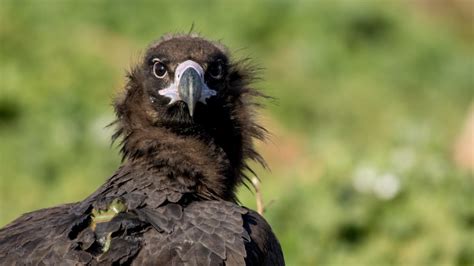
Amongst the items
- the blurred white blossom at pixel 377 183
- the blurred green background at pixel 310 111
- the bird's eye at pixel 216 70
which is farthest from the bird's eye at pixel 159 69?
the blurred white blossom at pixel 377 183

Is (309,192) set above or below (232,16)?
below

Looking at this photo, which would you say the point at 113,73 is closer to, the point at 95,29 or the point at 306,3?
the point at 95,29

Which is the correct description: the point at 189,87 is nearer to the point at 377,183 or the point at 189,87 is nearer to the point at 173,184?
the point at 173,184

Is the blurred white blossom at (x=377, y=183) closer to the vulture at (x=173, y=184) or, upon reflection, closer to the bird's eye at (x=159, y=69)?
the vulture at (x=173, y=184)

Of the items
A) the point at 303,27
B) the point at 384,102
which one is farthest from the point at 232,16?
the point at 384,102

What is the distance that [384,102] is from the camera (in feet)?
59.8

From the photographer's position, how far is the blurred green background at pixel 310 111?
10.3m

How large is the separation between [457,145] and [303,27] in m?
4.83

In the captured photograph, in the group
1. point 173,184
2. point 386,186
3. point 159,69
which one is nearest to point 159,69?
point 159,69

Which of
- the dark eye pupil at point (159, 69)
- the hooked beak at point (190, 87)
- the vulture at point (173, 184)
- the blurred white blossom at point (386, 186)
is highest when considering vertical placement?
the dark eye pupil at point (159, 69)

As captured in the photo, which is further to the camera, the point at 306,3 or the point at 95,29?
the point at 306,3

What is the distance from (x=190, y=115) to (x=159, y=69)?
0.37 metres

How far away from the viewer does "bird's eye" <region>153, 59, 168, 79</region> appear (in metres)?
6.87

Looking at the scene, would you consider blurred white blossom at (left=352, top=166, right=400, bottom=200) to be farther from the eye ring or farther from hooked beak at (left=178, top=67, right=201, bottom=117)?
hooked beak at (left=178, top=67, right=201, bottom=117)
